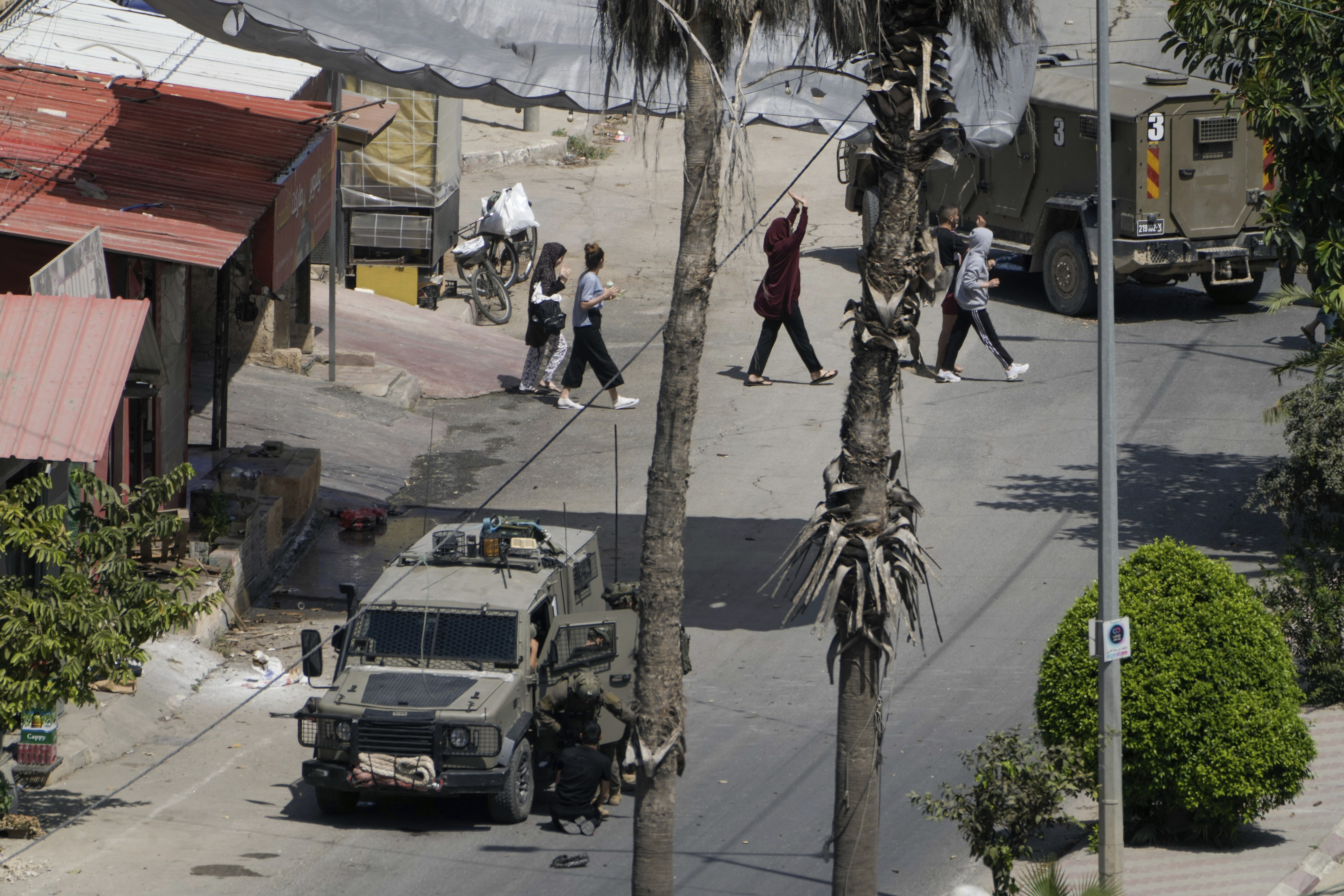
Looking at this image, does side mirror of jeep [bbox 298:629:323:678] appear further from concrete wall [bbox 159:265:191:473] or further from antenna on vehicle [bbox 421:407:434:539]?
concrete wall [bbox 159:265:191:473]

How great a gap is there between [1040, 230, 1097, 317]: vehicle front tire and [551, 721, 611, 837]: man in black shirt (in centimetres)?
1295

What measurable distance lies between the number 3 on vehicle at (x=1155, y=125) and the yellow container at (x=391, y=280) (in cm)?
1063

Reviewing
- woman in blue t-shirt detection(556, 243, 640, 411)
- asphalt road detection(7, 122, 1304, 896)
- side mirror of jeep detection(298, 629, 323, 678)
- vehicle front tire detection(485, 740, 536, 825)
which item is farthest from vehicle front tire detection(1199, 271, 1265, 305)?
side mirror of jeep detection(298, 629, 323, 678)

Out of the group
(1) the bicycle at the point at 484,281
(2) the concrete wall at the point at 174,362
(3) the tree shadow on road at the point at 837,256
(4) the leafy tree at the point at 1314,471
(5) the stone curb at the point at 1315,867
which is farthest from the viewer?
(3) the tree shadow on road at the point at 837,256

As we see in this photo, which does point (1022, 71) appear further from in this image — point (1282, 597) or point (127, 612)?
point (127, 612)

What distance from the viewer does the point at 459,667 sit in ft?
33.6

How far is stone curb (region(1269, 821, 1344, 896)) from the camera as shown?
8867mm

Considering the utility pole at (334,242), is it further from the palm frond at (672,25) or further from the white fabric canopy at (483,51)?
the palm frond at (672,25)

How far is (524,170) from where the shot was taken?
30312 millimetres

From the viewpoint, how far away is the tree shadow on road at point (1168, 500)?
562 inches

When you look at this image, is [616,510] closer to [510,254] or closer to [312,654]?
[312,654]

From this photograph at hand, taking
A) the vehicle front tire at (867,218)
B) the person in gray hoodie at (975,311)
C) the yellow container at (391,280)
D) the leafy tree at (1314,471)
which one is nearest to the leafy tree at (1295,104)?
the leafy tree at (1314,471)

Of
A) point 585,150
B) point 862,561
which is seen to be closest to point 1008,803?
point 862,561

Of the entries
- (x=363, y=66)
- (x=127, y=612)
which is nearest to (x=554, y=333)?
(x=363, y=66)
